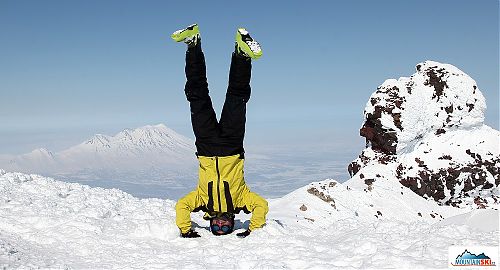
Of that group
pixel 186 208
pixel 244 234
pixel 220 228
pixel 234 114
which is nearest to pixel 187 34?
pixel 234 114

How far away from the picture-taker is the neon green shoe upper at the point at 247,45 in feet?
22.1

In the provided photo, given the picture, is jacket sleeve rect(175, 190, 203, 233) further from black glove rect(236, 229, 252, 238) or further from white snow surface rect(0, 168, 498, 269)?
black glove rect(236, 229, 252, 238)

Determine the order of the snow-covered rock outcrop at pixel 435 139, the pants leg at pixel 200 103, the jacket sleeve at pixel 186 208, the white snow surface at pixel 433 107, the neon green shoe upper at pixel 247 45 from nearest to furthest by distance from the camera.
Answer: the neon green shoe upper at pixel 247 45 < the pants leg at pixel 200 103 < the jacket sleeve at pixel 186 208 < the snow-covered rock outcrop at pixel 435 139 < the white snow surface at pixel 433 107

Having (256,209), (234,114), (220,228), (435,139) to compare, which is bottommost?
(220,228)

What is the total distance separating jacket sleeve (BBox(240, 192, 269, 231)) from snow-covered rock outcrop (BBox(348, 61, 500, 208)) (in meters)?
17.3

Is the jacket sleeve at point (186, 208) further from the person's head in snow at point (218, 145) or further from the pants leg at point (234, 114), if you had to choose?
the pants leg at point (234, 114)

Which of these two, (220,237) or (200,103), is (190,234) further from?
(200,103)

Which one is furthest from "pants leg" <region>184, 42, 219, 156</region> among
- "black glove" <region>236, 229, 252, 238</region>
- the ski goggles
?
"black glove" <region>236, 229, 252, 238</region>

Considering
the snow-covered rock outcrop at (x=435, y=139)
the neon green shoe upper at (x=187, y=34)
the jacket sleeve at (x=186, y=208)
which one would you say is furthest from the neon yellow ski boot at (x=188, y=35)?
the snow-covered rock outcrop at (x=435, y=139)

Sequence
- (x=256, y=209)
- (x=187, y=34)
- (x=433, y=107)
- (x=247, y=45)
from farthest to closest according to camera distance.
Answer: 1. (x=433, y=107)
2. (x=256, y=209)
3. (x=187, y=34)
4. (x=247, y=45)

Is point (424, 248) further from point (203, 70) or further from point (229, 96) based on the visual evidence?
point (203, 70)

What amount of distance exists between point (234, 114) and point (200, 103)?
637mm

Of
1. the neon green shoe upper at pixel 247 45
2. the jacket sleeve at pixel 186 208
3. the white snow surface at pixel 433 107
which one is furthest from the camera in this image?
the white snow surface at pixel 433 107

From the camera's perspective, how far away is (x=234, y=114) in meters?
7.37
